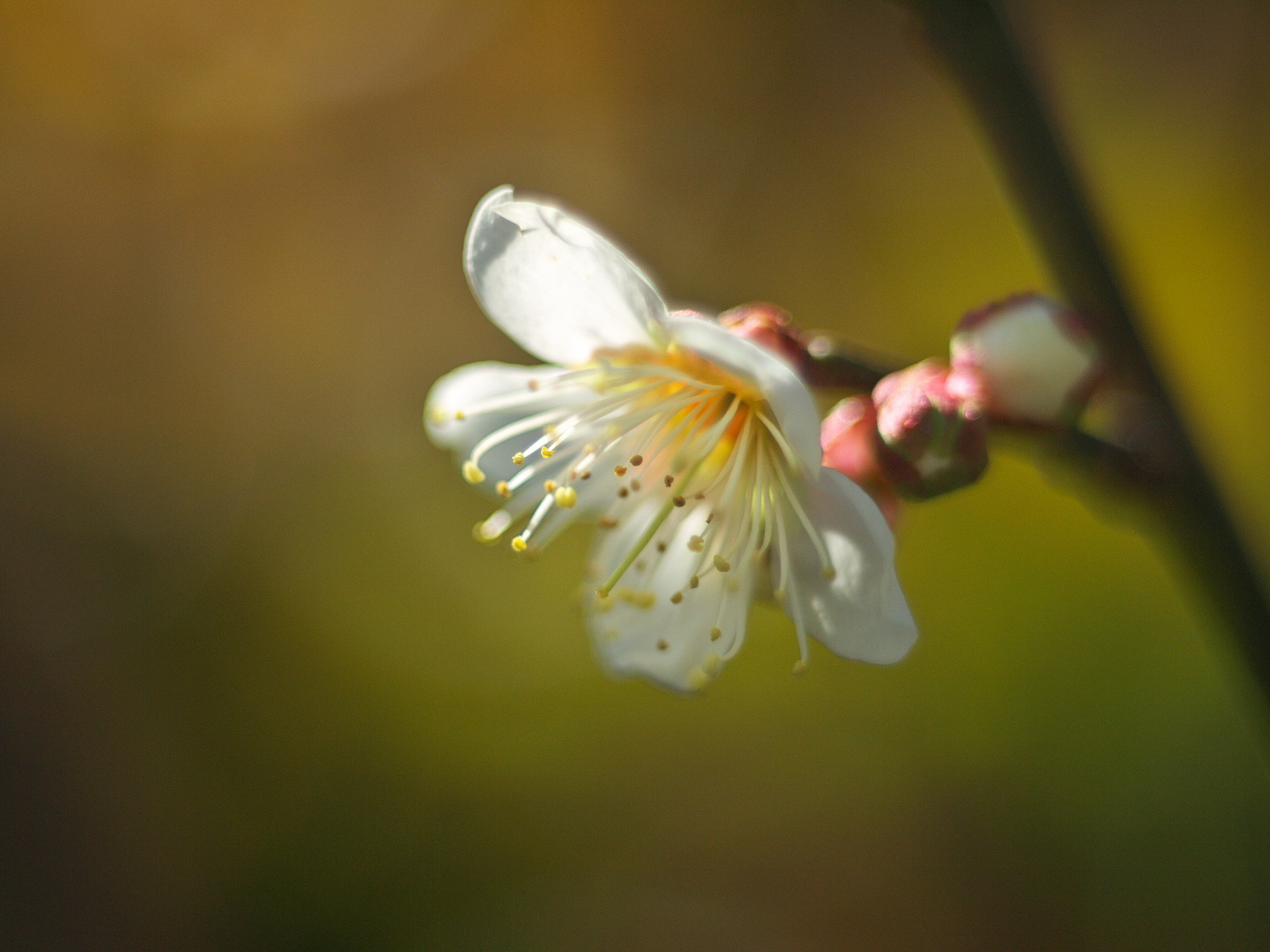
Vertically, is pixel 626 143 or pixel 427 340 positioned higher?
pixel 626 143

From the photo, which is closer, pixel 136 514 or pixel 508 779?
pixel 508 779

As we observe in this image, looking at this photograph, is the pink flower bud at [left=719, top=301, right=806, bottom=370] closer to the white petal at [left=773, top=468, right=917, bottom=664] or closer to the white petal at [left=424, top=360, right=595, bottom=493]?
the white petal at [left=773, top=468, right=917, bottom=664]

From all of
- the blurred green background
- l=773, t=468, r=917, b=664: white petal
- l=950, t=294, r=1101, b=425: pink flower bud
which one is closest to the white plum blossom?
l=773, t=468, r=917, b=664: white petal

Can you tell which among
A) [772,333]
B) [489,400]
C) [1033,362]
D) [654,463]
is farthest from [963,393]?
[489,400]

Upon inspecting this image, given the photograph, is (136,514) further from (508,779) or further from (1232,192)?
(1232,192)

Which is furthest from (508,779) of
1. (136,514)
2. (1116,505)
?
(1116,505)
